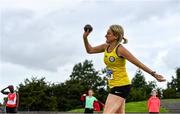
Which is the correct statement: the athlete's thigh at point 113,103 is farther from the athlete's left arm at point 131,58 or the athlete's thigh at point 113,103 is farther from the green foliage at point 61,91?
the green foliage at point 61,91

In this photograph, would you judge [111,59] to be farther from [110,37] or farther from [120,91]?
[120,91]

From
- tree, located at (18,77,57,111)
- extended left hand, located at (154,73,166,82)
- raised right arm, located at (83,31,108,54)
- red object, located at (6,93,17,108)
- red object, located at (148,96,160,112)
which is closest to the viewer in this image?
extended left hand, located at (154,73,166,82)

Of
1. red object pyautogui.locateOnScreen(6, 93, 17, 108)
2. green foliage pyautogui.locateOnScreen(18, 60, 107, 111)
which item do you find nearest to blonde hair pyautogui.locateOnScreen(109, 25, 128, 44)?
red object pyautogui.locateOnScreen(6, 93, 17, 108)

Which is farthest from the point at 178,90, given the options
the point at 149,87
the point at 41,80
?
the point at 41,80

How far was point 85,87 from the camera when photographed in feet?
375

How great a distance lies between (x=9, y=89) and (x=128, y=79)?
1643 cm

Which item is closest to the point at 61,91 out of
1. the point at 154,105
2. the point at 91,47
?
the point at 154,105

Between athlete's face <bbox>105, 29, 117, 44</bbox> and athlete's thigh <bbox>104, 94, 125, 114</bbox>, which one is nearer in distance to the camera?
athlete's thigh <bbox>104, 94, 125, 114</bbox>

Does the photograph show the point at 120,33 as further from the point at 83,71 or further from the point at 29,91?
the point at 83,71

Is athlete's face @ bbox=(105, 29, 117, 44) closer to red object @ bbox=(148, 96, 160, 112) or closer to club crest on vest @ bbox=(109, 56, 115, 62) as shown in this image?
club crest on vest @ bbox=(109, 56, 115, 62)

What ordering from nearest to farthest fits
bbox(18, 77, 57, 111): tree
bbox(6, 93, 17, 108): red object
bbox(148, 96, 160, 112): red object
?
bbox(6, 93, 17, 108): red object → bbox(148, 96, 160, 112): red object → bbox(18, 77, 57, 111): tree

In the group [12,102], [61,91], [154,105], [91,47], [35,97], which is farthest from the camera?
[61,91]

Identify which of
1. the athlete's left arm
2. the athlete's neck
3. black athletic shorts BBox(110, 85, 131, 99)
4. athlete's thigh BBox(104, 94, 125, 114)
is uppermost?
the athlete's neck

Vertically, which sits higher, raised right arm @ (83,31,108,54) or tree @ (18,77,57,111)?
tree @ (18,77,57,111)
